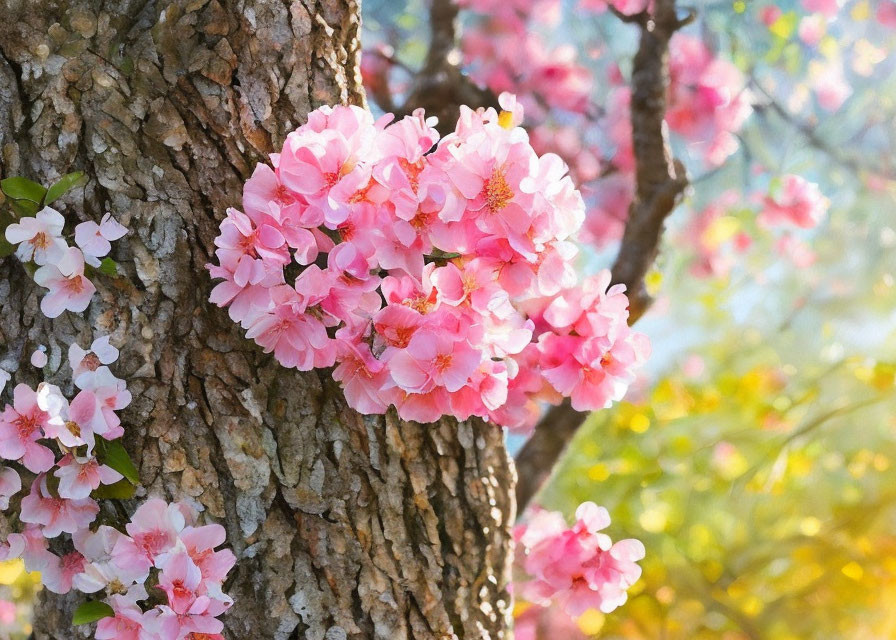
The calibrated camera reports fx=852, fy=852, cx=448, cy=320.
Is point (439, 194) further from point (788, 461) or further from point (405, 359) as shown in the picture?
point (788, 461)

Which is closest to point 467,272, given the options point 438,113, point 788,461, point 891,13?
point 438,113

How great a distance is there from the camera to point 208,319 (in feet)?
3.01

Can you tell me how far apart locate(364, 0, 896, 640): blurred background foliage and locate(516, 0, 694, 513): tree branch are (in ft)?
2.83

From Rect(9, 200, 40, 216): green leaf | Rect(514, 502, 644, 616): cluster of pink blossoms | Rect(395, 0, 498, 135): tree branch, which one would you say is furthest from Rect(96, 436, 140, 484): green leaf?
Rect(395, 0, 498, 135): tree branch

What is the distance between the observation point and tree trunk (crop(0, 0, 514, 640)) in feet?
2.98

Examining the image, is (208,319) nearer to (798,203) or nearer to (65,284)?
(65,284)

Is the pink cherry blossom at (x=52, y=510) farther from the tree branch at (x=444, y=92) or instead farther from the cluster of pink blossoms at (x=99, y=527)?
the tree branch at (x=444, y=92)

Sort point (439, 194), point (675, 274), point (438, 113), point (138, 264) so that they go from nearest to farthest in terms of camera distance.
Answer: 1. point (439, 194)
2. point (138, 264)
3. point (438, 113)
4. point (675, 274)

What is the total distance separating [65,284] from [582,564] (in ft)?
2.28

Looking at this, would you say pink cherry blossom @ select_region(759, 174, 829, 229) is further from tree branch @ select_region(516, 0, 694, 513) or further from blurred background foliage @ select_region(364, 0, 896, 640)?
tree branch @ select_region(516, 0, 694, 513)

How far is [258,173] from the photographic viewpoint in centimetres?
81

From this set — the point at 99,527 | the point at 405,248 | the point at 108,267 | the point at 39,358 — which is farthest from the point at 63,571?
the point at 405,248

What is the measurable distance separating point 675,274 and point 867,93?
0.79 meters

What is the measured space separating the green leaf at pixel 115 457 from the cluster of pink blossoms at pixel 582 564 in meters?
0.53
